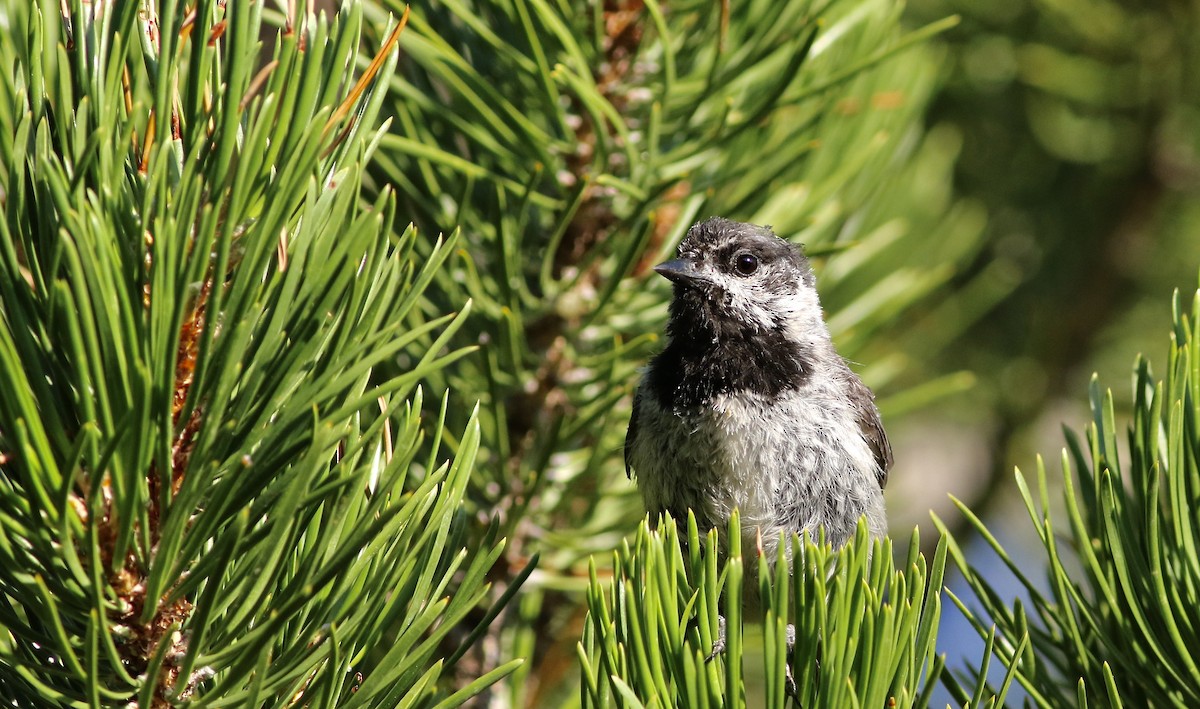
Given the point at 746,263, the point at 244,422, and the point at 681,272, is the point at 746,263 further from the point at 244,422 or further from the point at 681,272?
the point at 244,422

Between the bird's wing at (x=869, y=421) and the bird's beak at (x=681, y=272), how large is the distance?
52 centimetres

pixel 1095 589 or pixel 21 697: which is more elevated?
pixel 1095 589

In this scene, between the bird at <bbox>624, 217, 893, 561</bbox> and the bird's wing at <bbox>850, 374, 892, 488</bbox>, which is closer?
the bird at <bbox>624, 217, 893, 561</bbox>

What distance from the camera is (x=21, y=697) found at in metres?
1.21

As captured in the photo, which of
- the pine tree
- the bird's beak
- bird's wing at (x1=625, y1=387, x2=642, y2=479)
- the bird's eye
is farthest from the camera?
the bird's eye

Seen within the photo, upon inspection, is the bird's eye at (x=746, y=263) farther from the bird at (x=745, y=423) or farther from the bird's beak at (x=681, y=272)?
the bird's beak at (x=681, y=272)

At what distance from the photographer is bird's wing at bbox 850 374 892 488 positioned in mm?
2670

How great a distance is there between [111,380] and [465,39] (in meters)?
1.19

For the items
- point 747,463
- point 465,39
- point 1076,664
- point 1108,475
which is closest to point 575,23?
point 465,39

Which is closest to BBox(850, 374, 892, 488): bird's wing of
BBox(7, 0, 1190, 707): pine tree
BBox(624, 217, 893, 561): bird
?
BBox(624, 217, 893, 561): bird

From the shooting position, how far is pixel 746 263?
291 centimetres

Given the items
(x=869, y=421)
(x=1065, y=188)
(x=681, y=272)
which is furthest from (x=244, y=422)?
(x=1065, y=188)

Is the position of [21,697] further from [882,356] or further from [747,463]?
[882,356]

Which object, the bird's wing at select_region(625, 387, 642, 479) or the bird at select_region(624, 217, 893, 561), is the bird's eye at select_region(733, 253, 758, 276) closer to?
the bird at select_region(624, 217, 893, 561)
